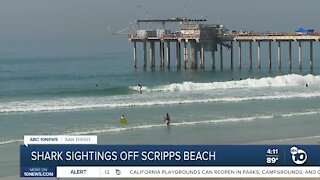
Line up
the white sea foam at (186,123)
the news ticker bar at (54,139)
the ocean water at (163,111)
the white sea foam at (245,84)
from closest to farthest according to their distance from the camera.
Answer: the news ticker bar at (54,139) < the ocean water at (163,111) < the white sea foam at (186,123) < the white sea foam at (245,84)

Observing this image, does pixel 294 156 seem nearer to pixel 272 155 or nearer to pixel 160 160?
pixel 272 155

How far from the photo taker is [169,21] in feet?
291

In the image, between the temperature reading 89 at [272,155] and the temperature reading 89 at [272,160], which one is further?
the temperature reading 89 at [272,160]

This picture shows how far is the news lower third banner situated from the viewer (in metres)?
15.1

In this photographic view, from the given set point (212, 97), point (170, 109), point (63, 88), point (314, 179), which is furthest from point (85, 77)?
point (314, 179)

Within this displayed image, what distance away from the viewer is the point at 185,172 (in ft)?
52.0

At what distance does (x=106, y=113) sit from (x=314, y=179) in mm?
22329

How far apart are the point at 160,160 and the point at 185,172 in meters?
0.65

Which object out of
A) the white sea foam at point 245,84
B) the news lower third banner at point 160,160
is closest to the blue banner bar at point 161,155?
the news lower third banner at point 160,160

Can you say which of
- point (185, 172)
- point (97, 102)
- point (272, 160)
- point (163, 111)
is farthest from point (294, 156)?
point (97, 102)

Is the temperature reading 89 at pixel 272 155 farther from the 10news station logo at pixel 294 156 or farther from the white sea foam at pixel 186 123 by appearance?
the white sea foam at pixel 186 123

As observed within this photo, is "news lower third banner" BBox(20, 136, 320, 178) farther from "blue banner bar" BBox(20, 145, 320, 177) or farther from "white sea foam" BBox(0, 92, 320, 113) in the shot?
"white sea foam" BBox(0, 92, 320, 113)

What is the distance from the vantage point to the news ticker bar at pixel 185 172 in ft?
51.0

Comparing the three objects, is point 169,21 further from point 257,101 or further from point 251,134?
point 251,134
